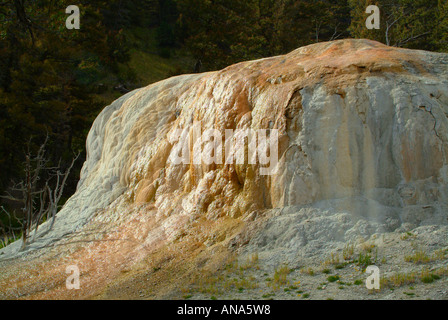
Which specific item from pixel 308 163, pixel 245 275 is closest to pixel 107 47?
pixel 308 163

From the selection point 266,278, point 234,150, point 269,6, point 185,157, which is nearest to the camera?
point 266,278

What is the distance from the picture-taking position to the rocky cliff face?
22.3ft

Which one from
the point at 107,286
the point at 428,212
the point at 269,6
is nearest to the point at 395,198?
the point at 428,212

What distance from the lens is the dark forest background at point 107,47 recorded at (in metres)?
18.9

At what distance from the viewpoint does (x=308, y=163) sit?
7.20 meters

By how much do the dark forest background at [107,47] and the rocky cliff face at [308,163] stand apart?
574cm

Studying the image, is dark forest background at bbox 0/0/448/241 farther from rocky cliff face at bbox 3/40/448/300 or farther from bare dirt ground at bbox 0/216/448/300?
bare dirt ground at bbox 0/216/448/300

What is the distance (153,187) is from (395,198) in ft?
15.2

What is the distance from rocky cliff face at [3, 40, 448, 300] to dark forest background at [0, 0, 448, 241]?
5.74m

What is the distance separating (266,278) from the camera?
6312mm

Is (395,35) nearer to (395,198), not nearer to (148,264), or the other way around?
(395,198)

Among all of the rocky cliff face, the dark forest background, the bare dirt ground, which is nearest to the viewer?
the bare dirt ground

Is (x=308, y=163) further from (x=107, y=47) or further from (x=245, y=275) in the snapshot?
(x=107, y=47)

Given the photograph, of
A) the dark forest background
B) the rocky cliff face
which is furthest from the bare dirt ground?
the dark forest background
